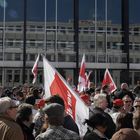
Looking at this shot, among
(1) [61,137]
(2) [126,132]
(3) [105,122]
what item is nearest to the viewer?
(2) [126,132]

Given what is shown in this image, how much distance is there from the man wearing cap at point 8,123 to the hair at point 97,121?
0.73 m

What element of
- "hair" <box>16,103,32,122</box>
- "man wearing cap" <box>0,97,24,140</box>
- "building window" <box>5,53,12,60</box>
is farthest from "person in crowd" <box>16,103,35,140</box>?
"building window" <box>5,53,12,60</box>

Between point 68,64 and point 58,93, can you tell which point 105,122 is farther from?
point 68,64

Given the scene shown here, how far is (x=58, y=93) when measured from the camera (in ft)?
21.3

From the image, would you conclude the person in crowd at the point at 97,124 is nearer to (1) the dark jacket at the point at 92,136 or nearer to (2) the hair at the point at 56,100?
(1) the dark jacket at the point at 92,136

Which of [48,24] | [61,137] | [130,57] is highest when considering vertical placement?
[48,24]

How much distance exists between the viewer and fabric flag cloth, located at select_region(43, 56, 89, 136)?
18.3ft

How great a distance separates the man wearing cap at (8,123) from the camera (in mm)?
4820

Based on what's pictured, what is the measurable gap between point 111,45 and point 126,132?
32.4 m

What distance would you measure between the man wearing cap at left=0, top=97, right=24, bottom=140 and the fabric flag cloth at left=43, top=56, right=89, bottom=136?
0.81m

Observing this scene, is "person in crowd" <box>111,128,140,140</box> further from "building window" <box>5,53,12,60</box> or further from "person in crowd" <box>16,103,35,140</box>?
"building window" <box>5,53,12,60</box>

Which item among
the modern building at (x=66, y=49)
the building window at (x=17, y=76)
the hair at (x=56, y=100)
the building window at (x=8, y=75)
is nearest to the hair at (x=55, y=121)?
the hair at (x=56, y=100)

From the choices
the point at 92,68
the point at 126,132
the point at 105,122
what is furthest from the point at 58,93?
the point at 92,68

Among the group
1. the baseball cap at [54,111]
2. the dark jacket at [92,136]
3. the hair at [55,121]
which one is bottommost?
the dark jacket at [92,136]
